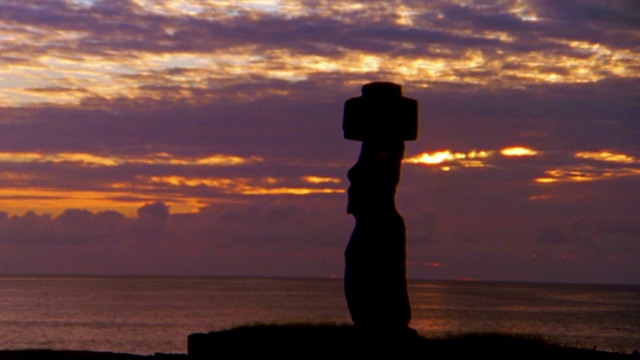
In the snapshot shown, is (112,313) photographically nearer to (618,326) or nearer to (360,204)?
(618,326)

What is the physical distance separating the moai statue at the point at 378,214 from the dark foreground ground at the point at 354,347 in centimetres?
42

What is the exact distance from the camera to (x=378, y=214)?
57.3 feet

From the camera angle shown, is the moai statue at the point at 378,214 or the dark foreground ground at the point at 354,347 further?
the moai statue at the point at 378,214

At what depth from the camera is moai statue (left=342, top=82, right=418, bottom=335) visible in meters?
17.3

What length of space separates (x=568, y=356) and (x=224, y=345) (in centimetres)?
586

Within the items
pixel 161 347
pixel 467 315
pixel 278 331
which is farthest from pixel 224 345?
pixel 467 315

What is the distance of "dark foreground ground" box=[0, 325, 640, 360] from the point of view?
16734 mm

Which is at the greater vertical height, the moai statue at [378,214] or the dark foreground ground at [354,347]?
the moai statue at [378,214]

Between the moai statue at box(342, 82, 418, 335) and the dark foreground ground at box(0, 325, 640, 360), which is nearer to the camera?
the dark foreground ground at box(0, 325, 640, 360)

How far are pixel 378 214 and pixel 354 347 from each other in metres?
2.31

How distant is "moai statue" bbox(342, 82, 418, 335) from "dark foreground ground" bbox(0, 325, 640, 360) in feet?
1.38

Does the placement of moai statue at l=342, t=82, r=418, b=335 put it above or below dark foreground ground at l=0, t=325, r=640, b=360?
above

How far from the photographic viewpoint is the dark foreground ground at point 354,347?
16.7 meters

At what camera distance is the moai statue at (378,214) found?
17281mm
